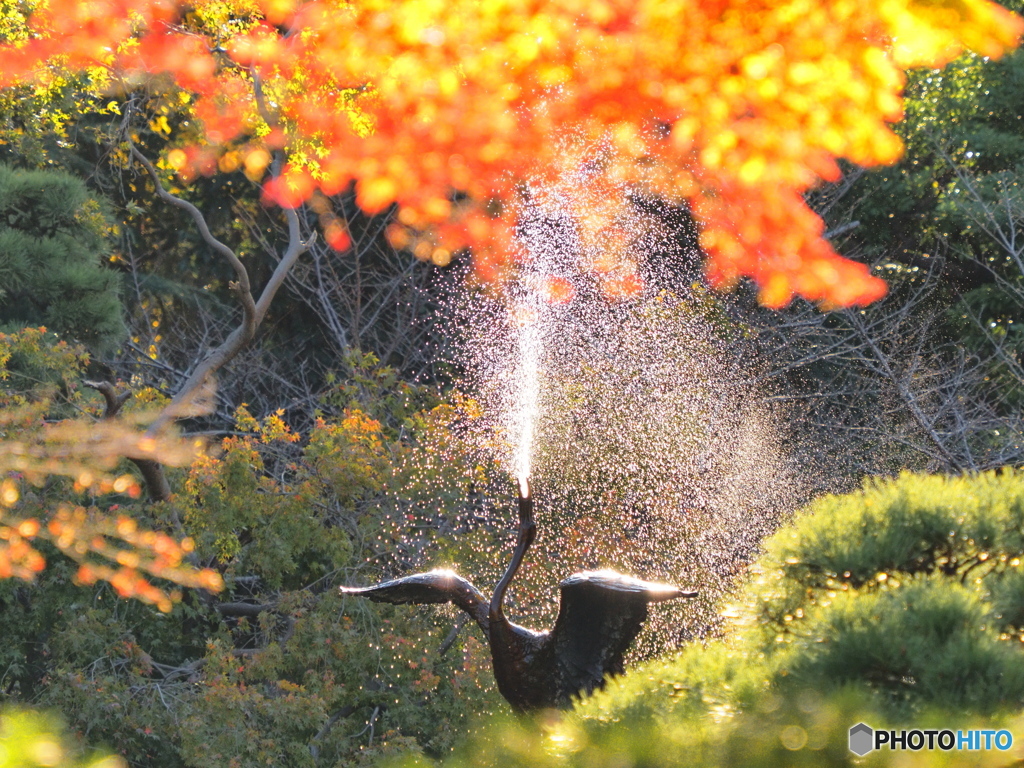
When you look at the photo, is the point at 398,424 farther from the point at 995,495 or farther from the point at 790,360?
the point at 995,495

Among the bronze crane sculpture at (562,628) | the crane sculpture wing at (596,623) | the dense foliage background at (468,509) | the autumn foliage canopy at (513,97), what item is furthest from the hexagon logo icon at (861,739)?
the autumn foliage canopy at (513,97)

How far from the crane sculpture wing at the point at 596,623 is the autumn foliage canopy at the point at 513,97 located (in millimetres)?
3398

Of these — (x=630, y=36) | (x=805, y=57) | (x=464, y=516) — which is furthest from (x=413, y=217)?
(x=805, y=57)

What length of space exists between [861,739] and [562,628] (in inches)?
59.1

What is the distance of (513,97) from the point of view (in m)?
9.98

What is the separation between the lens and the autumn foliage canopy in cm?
691

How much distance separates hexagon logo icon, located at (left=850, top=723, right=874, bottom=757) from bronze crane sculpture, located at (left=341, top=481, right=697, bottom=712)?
122 cm

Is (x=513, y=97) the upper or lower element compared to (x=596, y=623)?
upper

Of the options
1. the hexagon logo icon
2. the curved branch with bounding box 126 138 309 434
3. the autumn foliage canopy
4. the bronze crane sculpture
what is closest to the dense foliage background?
the hexagon logo icon

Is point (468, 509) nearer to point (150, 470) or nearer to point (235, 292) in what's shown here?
point (150, 470)

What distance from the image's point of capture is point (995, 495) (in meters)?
2.72

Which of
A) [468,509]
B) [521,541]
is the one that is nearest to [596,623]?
[521,541]

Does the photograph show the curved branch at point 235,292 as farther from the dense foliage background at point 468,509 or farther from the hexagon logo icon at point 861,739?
the hexagon logo icon at point 861,739

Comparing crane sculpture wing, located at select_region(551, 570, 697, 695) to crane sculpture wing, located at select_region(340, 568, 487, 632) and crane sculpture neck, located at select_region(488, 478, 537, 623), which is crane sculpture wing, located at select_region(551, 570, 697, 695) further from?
crane sculpture wing, located at select_region(340, 568, 487, 632)
